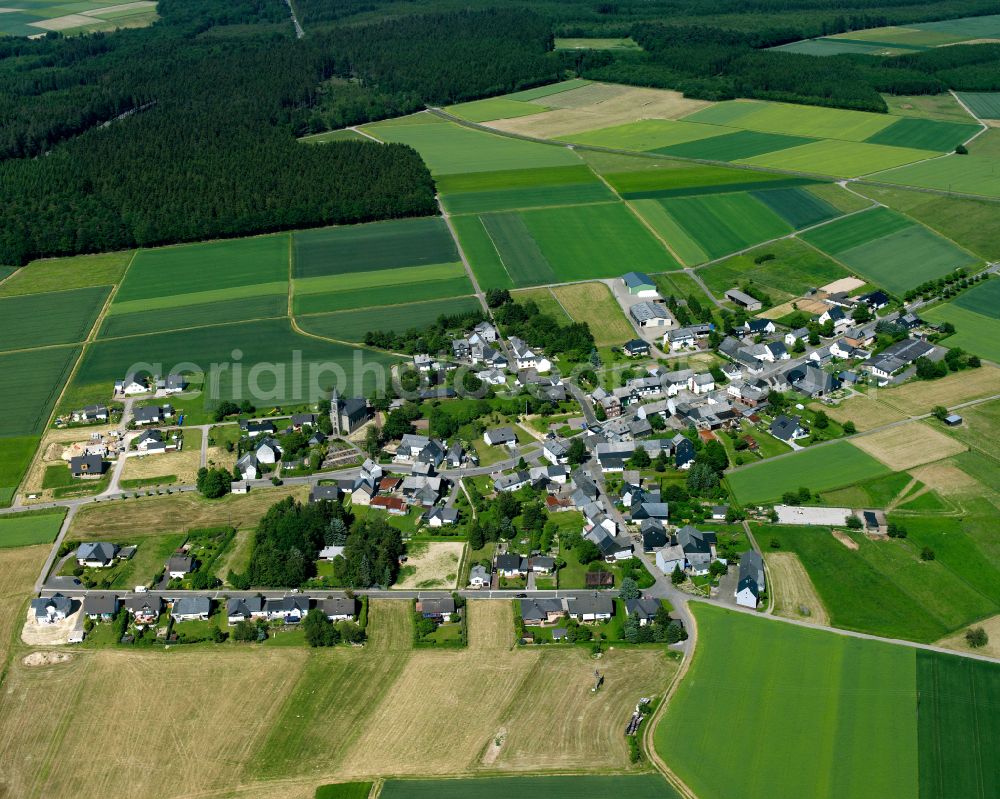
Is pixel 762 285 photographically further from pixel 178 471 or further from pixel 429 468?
pixel 178 471

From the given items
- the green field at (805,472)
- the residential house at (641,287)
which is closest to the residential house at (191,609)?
the green field at (805,472)

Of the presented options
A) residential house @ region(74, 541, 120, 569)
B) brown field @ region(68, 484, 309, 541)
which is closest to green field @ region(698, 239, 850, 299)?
brown field @ region(68, 484, 309, 541)

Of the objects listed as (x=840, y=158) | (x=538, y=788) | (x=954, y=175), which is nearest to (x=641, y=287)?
(x=840, y=158)

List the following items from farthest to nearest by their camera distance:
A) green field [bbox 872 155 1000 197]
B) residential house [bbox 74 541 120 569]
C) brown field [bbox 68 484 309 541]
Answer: green field [bbox 872 155 1000 197], brown field [bbox 68 484 309 541], residential house [bbox 74 541 120 569]

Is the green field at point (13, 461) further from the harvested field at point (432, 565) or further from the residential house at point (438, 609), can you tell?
the residential house at point (438, 609)

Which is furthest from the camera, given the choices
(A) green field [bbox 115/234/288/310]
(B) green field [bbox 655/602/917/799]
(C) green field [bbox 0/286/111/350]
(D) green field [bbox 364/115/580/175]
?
(D) green field [bbox 364/115/580/175]

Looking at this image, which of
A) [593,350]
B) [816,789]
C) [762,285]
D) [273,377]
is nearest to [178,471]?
[273,377]

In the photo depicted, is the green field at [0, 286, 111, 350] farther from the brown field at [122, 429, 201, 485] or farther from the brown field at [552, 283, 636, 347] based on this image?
the brown field at [552, 283, 636, 347]
